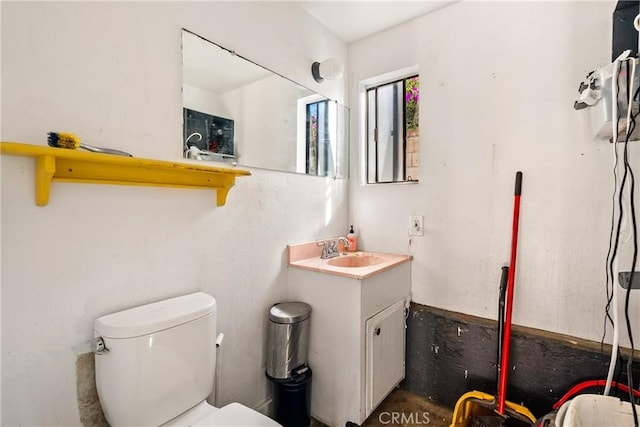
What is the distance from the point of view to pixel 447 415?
66.0 inches

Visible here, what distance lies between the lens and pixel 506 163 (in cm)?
160

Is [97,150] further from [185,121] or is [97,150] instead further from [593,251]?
[593,251]

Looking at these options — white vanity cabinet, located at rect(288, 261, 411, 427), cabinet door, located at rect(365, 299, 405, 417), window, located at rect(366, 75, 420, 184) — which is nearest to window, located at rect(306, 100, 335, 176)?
window, located at rect(366, 75, 420, 184)

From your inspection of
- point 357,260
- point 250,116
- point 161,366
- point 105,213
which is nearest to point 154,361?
point 161,366

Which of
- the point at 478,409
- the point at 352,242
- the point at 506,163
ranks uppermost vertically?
the point at 506,163

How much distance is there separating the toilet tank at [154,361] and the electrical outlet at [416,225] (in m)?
1.31

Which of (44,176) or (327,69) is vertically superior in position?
(327,69)

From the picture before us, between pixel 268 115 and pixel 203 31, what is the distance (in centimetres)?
48

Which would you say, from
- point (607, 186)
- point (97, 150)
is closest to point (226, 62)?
point (97, 150)

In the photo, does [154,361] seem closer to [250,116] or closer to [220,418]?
[220,418]

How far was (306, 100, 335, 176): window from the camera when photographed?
1894 millimetres

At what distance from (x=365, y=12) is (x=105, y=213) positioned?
1843 millimetres

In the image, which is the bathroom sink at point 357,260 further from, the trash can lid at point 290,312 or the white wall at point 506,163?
the trash can lid at point 290,312

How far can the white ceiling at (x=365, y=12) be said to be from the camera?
1.77m
